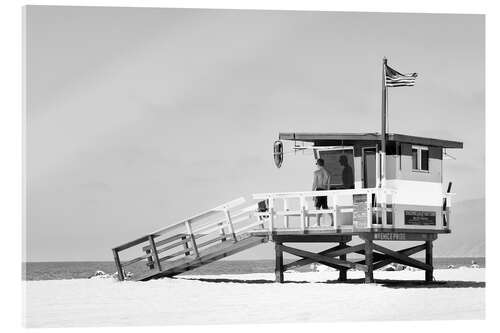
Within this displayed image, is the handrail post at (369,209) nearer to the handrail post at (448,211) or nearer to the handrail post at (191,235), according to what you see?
the handrail post at (448,211)

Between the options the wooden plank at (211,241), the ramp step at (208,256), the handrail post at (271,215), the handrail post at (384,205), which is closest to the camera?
the handrail post at (384,205)

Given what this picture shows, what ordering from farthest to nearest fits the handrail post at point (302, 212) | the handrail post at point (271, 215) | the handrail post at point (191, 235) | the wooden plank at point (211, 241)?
the wooden plank at point (211, 241), the handrail post at point (191, 235), the handrail post at point (271, 215), the handrail post at point (302, 212)

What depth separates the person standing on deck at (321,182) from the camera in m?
27.3

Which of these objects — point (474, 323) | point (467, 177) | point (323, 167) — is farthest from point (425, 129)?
point (474, 323)

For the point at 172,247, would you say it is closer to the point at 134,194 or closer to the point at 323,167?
the point at 323,167

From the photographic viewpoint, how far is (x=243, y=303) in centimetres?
2362

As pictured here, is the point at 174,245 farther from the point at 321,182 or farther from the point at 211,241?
the point at 321,182

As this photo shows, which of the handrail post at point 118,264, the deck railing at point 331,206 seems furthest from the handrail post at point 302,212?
the handrail post at point 118,264

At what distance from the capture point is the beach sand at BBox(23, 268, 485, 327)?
22.4 m

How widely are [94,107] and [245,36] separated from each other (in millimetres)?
14714

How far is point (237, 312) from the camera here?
897 inches

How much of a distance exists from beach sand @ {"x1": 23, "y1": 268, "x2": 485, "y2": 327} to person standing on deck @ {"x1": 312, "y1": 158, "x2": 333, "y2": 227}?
1930mm

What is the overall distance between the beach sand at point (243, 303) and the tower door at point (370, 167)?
92.7 inches

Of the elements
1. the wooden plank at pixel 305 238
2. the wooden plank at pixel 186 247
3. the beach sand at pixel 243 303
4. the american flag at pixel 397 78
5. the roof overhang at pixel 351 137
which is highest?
the american flag at pixel 397 78
